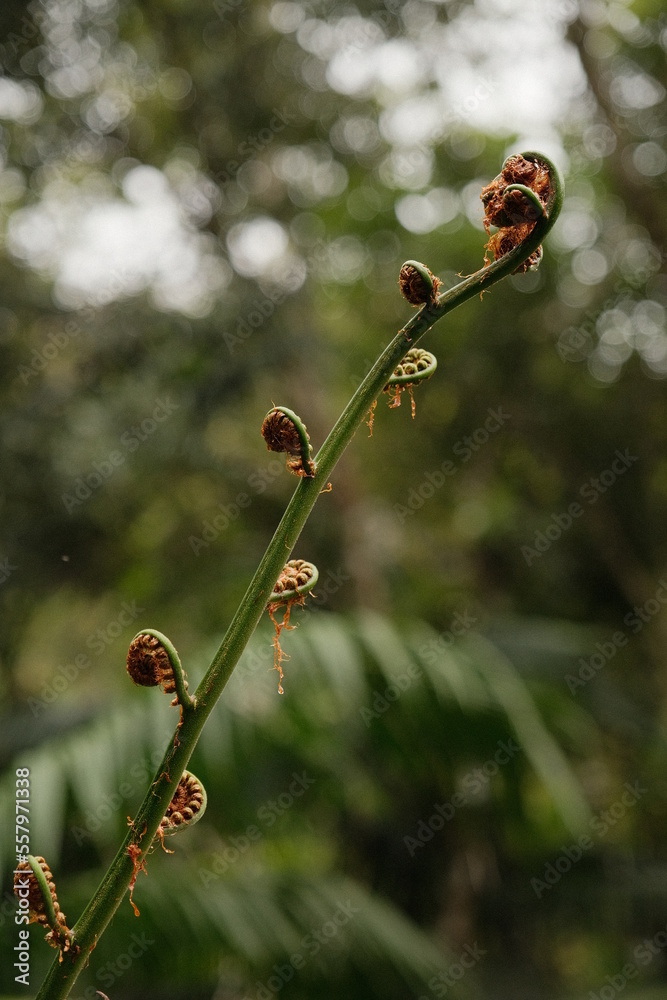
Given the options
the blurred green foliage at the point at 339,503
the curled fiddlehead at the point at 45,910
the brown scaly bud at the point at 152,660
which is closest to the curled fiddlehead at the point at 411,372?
the brown scaly bud at the point at 152,660

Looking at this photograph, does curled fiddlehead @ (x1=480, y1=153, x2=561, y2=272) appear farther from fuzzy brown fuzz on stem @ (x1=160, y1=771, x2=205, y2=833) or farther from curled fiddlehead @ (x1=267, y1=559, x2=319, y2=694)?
fuzzy brown fuzz on stem @ (x1=160, y1=771, x2=205, y2=833)

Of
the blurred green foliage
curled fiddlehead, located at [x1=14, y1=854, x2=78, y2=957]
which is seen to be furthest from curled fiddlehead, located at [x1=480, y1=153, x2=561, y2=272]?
the blurred green foliage

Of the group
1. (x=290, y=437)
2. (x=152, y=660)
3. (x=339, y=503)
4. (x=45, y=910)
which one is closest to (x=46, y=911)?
(x=45, y=910)

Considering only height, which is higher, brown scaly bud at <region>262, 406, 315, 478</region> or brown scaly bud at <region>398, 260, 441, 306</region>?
brown scaly bud at <region>398, 260, 441, 306</region>

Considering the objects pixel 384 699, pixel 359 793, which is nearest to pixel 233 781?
pixel 384 699

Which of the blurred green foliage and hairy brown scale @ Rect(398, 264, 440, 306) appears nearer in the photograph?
hairy brown scale @ Rect(398, 264, 440, 306)

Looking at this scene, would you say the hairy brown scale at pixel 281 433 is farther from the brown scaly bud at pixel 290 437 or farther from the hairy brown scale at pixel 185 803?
the hairy brown scale at pixel 185 803

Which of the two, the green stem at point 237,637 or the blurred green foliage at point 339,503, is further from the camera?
the blurred green foliage at point 339,503

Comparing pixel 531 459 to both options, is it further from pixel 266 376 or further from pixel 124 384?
pixel 124 384
